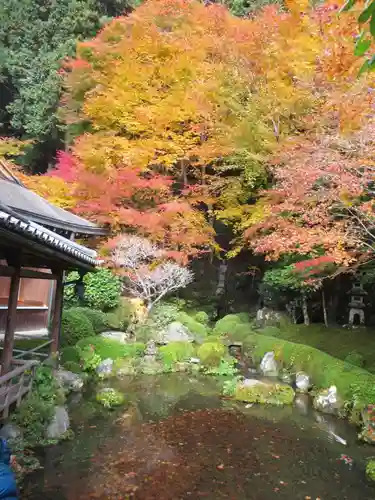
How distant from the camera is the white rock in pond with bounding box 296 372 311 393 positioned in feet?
38.1

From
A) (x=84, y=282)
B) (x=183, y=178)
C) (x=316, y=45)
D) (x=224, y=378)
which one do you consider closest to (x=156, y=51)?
(x=183, y=178)

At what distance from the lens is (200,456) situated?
277 inches

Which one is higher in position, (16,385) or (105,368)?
(16,385)

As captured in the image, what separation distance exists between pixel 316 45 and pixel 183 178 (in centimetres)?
913

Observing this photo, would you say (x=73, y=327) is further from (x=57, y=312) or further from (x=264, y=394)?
(x=264, y=394)

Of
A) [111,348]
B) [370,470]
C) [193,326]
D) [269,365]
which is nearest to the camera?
[370,470]

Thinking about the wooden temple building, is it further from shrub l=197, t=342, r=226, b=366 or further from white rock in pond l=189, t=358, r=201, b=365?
shrub l=197, t=342, r=226, b=366

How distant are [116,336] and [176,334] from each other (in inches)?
90.6

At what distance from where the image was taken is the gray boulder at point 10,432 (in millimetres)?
6250

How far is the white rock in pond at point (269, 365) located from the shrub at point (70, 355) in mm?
6081

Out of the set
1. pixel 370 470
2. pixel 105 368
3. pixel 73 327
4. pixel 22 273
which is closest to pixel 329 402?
pixel 370 470

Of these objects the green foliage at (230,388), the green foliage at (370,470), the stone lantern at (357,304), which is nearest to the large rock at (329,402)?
the green foliage at (230,388)

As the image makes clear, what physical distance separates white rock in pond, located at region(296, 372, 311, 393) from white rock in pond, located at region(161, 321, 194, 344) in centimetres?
483

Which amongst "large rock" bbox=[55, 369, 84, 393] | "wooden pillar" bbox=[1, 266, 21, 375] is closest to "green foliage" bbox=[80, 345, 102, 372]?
"large rock" bbox=[55, 369, 84, 393]
